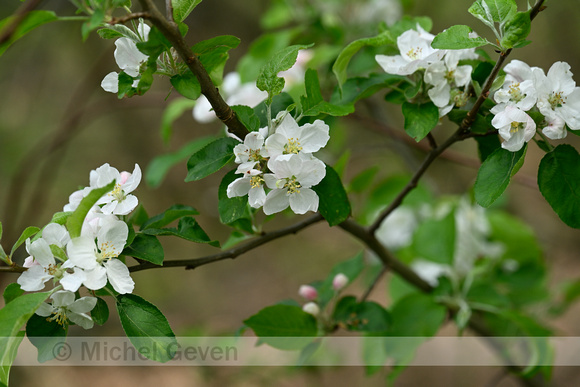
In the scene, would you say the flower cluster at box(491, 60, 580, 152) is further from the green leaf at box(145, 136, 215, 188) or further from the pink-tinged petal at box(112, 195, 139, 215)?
the green leaf at box(145, 136, 215, 188)

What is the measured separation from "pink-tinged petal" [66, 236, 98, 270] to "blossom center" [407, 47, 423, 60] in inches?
17.3

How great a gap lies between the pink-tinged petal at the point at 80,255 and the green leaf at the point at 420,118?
0.38m

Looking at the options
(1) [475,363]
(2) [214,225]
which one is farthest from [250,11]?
(1) [475,363]

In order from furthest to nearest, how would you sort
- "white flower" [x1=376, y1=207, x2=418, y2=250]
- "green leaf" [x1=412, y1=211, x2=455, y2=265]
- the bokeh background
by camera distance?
the bokeh background < "white flower" [x1=376, y1=207, x2=418, y2=250] < "green leaf" [x1=412, y1=211, x2=455, y2=265]

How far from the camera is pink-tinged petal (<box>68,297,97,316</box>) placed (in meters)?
0.53

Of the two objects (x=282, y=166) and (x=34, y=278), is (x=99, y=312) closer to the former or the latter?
(x=34, y=278)

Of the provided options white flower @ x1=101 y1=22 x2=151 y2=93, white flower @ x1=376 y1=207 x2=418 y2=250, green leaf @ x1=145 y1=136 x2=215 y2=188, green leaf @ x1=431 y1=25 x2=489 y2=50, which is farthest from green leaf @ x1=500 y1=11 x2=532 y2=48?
white flower @ x1=376 y1=207 x2=418 y2=250

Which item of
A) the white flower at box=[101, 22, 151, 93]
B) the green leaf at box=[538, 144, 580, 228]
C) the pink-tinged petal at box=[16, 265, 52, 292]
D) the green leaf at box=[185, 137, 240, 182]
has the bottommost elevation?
the green leaf at box=[538, 144, 580, 228]

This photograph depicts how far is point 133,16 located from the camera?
46 cm

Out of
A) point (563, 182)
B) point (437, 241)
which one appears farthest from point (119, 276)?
point (437, 241)

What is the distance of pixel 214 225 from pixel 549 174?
2321mm

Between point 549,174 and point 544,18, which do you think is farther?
point 544,18

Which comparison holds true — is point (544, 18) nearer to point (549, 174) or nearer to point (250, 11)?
point (250, 11)

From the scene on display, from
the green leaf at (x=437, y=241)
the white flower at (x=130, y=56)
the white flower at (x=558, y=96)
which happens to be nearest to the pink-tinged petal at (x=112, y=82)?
the white flower at (x=130, y=56)
